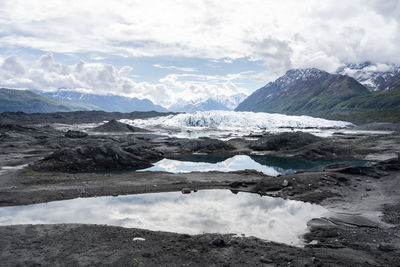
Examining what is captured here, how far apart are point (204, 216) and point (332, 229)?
917 cm

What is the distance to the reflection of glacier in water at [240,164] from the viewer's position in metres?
52.2

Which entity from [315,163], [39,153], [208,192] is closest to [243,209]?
[208,192]

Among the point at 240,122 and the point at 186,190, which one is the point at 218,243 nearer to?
the point at 186,190

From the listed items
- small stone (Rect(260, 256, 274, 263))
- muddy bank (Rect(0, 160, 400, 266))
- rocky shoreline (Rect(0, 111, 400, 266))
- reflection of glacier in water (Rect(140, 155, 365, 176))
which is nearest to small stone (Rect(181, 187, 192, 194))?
rocky shoreline (Rect(0, 111, 400, 266))

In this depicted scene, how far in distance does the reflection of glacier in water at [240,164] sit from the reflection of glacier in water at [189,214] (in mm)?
22461

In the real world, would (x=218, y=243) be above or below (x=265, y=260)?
below

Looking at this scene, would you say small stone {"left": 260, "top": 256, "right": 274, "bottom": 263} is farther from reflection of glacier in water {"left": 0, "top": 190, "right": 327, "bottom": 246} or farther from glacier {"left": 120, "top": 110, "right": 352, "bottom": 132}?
glacier {"left": 120, "top": 110, "right": 352, "bottom": 132}

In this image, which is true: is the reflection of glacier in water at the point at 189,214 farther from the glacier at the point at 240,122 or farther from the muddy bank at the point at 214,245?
the glacier at the point at 240,122

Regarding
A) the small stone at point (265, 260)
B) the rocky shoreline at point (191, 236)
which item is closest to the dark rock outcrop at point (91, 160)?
the rocky shoreline at point (191, 236)

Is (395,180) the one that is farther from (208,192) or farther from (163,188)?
(163,188)

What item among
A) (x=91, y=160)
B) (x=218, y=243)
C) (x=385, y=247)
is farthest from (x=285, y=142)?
(x=218, y=243)

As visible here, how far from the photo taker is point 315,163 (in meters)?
58.5

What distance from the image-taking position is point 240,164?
5875cm

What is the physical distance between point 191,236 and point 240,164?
41.3 meters
